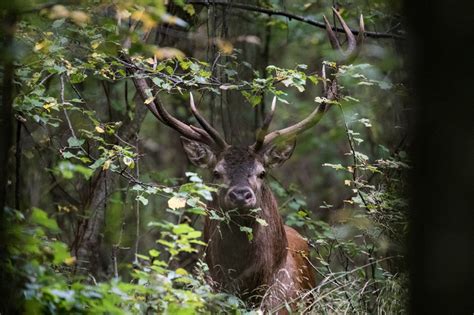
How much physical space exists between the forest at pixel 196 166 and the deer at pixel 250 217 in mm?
15

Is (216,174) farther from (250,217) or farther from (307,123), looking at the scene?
(307,123)

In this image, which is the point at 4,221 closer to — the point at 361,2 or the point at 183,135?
the point at 183,135

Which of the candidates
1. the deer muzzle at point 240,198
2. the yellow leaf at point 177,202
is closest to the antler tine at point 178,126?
the deer muzzle at point 240,198

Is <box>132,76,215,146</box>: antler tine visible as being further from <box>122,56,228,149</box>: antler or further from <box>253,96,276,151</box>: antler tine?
<box>253,96,276,151</box>: antler tine

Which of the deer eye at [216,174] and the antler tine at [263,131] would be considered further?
the deer eye at [216,174]

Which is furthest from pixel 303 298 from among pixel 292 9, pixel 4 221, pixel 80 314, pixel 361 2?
pixel 292 9

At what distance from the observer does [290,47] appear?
11.8m

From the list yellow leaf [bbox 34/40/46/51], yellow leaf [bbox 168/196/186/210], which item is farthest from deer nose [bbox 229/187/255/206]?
yellow leaf [bbox 34/40/46/51]

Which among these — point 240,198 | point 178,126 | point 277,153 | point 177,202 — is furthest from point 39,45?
point 277,153

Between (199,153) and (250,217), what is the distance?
2.94ft

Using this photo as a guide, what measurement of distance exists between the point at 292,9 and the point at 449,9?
797 cm

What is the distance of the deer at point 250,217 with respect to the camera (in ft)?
20.6

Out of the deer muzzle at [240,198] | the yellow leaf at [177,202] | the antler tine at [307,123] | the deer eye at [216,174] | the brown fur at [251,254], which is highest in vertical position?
the antler tine at [307,123]

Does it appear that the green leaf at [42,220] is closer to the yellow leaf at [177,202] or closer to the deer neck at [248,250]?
the yellow leaf at [177,202]
